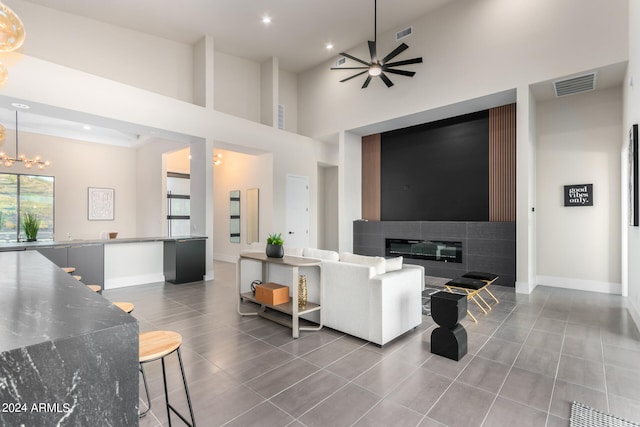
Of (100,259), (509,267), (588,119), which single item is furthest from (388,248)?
(100,259)

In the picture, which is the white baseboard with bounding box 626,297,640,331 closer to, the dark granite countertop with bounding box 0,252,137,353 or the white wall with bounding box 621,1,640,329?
the white wall with bounding box 621,1,640,329

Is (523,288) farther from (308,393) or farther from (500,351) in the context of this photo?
(308,393)

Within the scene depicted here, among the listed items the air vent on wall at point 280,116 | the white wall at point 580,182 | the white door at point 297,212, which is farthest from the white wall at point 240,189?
the white wall at point 580,182

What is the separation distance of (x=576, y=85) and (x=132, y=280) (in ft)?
27.5

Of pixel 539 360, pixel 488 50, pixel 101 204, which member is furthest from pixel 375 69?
pixel 101 204

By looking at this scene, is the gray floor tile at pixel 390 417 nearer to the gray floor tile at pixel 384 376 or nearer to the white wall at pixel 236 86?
the gray floor tile at pixel 384 376

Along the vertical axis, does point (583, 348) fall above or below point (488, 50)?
below

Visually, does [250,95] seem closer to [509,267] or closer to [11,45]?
[11,45]

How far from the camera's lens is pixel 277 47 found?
23.8 feet

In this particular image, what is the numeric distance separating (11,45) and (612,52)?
→ 6867mm

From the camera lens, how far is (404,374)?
2.55 meters

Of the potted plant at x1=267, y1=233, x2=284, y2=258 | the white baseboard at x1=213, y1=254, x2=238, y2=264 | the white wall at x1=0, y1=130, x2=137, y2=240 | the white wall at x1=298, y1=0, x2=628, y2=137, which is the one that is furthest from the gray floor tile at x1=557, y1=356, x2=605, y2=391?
the white wall at x1=0, y1=130, x2=137, y2=240

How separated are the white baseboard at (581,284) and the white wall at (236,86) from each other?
23.7 feet

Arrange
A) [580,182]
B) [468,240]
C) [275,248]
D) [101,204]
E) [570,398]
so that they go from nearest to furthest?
[570,398]
[275,248]
[580,182]
[468,240]
[101,204]
